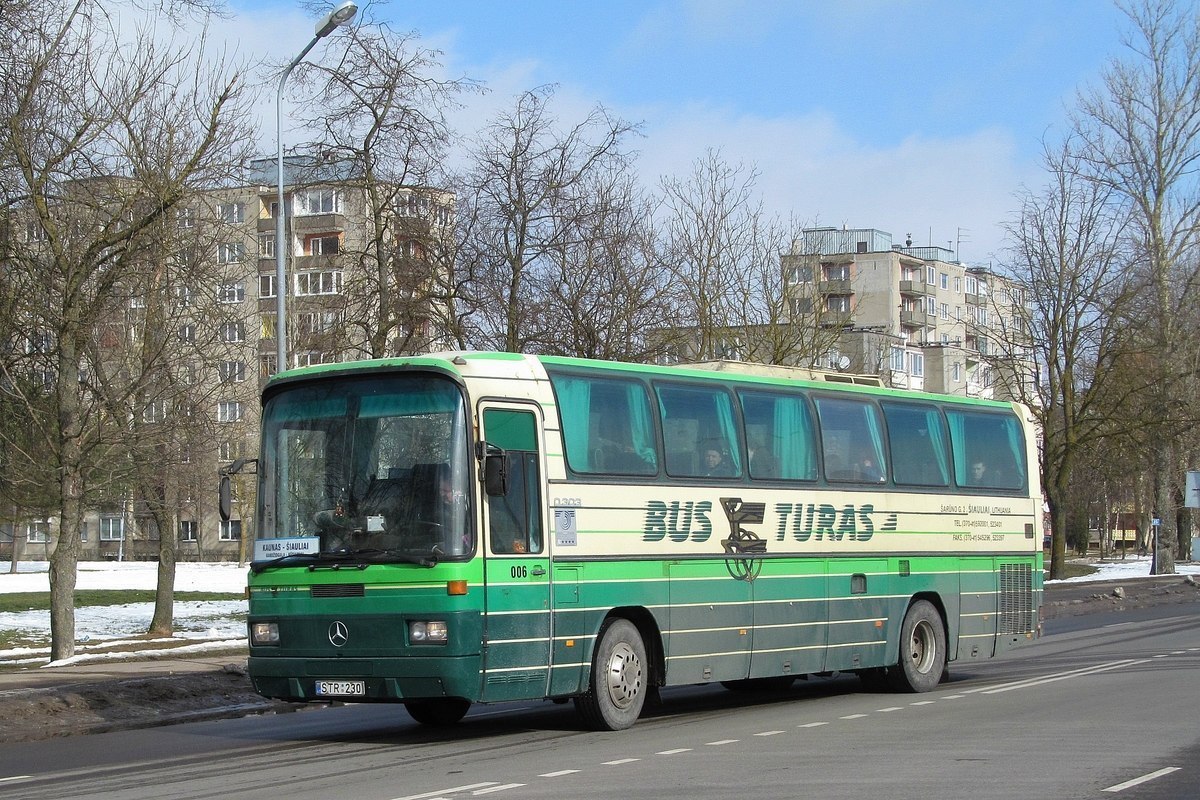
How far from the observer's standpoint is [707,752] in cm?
1222

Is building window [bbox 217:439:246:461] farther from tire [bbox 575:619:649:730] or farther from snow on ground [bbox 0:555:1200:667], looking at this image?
tire [bbox 575:619:649:730]

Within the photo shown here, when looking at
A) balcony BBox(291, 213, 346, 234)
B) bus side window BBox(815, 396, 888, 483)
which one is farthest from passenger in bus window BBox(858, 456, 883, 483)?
balcony BBox(291, 213, 346, 234)

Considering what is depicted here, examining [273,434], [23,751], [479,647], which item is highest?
[273,434]

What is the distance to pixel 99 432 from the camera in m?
22.2

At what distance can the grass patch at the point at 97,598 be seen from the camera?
4362 cm

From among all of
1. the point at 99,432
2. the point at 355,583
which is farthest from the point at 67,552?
the point at 355,583

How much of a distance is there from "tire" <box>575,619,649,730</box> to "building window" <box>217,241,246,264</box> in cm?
1167

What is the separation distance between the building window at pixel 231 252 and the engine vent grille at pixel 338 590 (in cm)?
1121

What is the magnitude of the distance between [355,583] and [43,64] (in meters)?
9.67

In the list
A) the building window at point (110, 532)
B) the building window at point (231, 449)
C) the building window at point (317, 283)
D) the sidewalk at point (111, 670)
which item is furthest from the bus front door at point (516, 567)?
the building window at point (110, 532)

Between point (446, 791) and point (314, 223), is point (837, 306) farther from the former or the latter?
point (446, 791)

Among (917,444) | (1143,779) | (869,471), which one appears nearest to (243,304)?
(917,444)

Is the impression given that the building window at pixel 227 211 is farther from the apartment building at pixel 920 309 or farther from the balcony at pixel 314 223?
the balcony at pixel 314 223

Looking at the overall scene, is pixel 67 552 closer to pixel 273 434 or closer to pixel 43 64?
pixel 43 64
